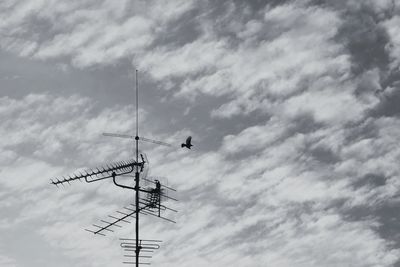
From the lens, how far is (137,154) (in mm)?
25094

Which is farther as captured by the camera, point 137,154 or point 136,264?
point 137,154

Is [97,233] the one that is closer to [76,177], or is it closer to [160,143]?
[76,177]

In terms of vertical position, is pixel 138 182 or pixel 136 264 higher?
pixel 138 182

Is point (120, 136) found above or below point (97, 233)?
above

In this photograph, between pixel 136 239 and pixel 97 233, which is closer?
pixel 136 239

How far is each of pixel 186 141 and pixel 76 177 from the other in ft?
17.0

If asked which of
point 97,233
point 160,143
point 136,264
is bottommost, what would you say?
A: point 136,264

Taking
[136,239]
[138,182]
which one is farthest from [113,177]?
[136,239]

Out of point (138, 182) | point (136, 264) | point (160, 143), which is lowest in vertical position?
point (136, 264)

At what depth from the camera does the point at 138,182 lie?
24859 millimetres

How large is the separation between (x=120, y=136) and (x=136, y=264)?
578 cm

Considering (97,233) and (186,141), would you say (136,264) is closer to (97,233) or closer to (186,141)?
(97,233)

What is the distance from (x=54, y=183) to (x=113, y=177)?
113 inches

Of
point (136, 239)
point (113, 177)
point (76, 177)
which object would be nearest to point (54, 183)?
point (76, 177)
